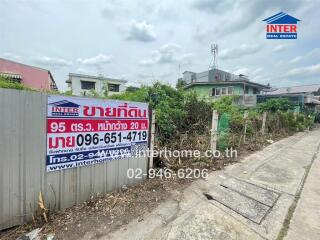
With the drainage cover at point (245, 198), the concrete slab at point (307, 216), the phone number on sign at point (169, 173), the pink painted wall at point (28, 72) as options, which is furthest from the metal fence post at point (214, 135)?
the pink painted wall at point (28, 72)

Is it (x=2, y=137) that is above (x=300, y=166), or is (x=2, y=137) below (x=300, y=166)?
above

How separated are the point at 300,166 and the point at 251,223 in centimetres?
448

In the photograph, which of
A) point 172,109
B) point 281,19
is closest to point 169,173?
point 172,109

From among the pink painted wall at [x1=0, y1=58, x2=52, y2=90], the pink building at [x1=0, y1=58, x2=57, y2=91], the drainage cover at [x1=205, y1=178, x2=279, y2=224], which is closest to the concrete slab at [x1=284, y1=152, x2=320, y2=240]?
the drainage cover at [x1=205, y1=178, x2=279, y2=224]

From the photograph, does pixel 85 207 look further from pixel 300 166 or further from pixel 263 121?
Result: pixel 263 121

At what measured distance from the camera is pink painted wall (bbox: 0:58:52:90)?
16516 millimetres

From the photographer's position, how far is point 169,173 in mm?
4559

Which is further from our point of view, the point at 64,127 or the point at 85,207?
the point at 85,207

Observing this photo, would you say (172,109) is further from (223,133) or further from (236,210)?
(236,210)

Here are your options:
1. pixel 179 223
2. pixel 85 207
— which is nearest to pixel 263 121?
pixel 179 223

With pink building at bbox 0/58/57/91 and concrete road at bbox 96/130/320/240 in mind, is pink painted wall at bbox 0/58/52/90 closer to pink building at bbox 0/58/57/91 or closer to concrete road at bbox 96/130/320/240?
pink building at bbox 0/58/57/91

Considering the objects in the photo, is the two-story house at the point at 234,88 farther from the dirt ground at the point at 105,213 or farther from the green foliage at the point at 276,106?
the dirt ground at the point at 105,213

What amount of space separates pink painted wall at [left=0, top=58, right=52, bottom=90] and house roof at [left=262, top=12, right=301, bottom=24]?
16465 mm

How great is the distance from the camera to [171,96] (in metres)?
6.50
